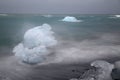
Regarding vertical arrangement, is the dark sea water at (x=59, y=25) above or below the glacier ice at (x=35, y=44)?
above

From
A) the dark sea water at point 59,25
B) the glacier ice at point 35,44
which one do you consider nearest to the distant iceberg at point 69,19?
the dark sea water at point 59,25

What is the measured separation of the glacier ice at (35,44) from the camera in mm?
1954

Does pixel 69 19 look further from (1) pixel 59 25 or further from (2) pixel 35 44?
(2) pixel 35 44

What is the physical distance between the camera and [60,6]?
2.21 metres

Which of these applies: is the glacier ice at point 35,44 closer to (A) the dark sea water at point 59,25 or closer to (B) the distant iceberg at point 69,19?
(A) the dark sea water at point 59,25

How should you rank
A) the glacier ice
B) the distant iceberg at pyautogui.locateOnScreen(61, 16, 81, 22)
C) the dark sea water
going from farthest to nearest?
the distant iceberg at pyautogui.locateOnScreen(61, 16, 81, 22) < the dark sea water < the glacier ice

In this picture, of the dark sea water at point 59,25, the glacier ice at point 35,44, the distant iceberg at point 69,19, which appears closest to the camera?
the glacier ice at point 35,44

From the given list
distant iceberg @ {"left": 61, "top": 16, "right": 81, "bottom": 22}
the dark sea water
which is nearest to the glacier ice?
the dark sea water

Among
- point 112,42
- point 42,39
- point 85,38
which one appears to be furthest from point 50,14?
point 112,42

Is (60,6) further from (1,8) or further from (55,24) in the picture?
(1,8)

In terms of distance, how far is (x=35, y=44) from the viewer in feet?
6.65

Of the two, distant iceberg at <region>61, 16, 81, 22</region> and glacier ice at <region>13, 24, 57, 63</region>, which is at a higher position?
distant iceberg at <region>61, 16, 81, 22</region>

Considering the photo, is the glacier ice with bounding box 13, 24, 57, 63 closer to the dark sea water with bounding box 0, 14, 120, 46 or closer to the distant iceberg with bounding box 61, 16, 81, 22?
the dark sea water with bounding box 0, 14, 120, 46

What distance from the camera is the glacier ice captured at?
6.41 feet
